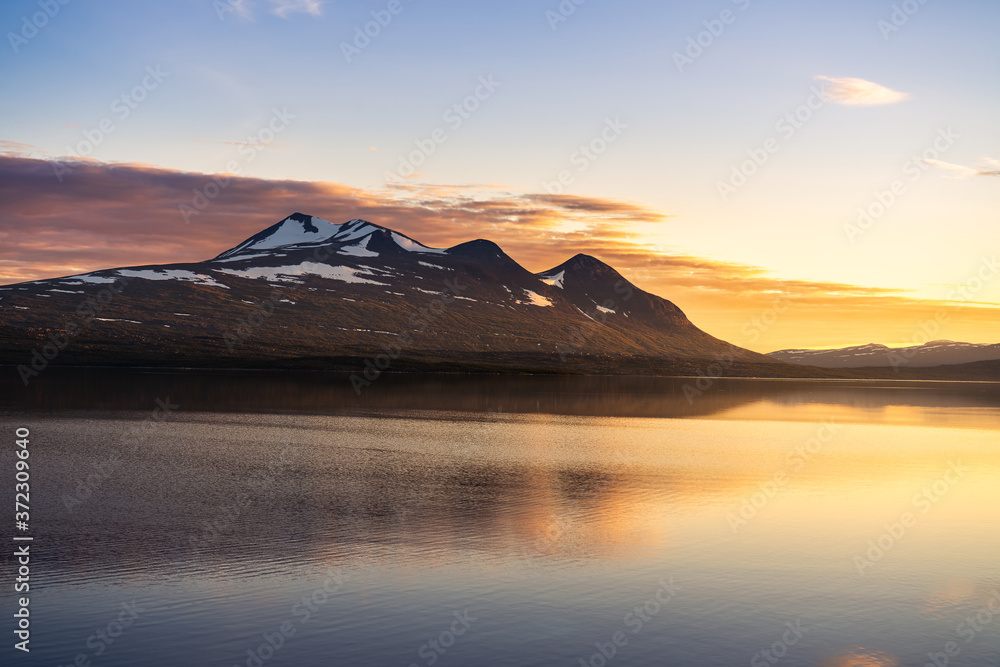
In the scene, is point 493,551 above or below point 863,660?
below

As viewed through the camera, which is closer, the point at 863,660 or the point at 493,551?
the point at 863,660

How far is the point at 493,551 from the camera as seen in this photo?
26.2m

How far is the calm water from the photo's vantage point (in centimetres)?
1819

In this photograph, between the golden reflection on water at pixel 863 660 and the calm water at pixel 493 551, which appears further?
the calm water at pixel 493 551

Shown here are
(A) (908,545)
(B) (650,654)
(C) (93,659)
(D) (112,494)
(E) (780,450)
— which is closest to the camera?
(C) (93,659)

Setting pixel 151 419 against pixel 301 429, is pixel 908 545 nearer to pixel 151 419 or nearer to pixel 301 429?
pixel 301 429

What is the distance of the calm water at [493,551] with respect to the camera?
1819cm

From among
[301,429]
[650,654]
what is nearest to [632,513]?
[650,654]

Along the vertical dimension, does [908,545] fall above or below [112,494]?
above

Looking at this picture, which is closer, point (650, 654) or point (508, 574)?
point (650, 654)

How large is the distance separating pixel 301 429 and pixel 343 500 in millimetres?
28915

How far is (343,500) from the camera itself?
111 ft

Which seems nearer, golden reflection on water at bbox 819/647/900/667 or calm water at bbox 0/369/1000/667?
golden reflection on water at bbox 819/647/900/667

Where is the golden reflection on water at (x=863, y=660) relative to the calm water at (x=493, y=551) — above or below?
above
